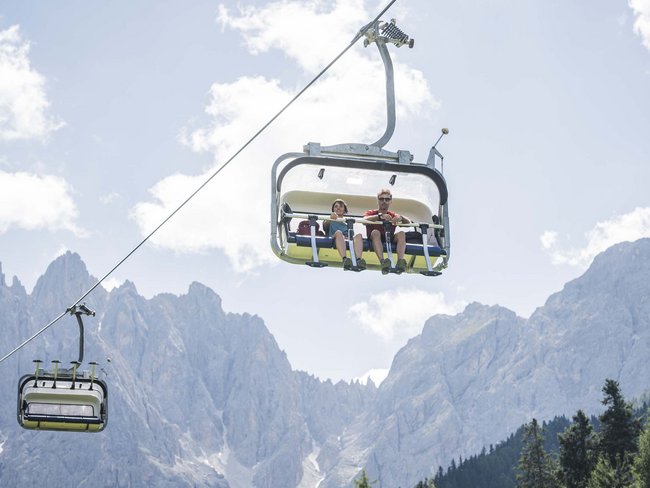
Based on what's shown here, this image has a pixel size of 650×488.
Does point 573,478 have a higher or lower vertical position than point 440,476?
lower

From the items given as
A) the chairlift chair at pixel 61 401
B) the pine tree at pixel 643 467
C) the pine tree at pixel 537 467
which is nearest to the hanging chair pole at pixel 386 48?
the chairlift chair at pixel 61 401

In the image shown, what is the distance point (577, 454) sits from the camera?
48281mm

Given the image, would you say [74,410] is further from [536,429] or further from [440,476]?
[440,476]

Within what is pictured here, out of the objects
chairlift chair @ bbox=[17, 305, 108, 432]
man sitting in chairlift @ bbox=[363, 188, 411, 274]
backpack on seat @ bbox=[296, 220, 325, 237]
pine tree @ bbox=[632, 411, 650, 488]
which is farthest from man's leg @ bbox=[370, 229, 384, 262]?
pine tree @ bbox=[632, 411, 650, 488]

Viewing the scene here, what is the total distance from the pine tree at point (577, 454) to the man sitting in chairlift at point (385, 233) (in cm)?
3550

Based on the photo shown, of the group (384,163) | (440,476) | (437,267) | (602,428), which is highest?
(440,476)

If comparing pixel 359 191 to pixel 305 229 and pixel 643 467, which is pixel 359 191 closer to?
pixel 305 229

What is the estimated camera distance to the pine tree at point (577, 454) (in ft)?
155

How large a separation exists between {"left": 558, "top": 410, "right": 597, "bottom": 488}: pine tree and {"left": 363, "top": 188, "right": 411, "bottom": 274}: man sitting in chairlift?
3550cm

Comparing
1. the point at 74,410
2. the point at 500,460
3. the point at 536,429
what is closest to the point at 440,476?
the point at 500,460

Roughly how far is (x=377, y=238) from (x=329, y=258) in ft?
2.49

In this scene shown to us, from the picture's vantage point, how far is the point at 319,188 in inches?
566

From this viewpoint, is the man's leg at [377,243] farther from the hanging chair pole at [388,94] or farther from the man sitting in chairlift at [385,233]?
the hanging chair pole at [388,94]

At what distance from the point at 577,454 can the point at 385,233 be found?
3717cm
